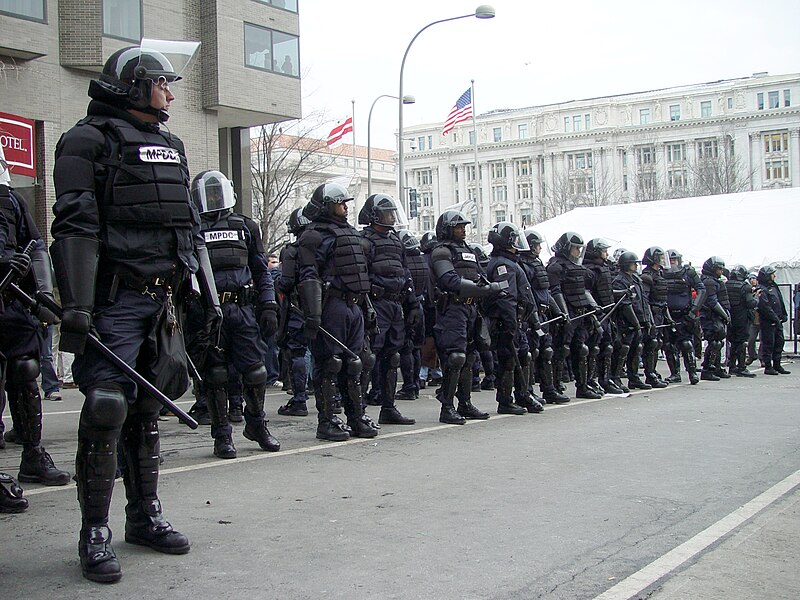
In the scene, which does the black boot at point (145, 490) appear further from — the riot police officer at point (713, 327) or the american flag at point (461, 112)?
the american flag at point (461, 112)

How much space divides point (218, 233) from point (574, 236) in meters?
6.28

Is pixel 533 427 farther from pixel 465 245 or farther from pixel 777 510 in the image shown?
pixel 777 510

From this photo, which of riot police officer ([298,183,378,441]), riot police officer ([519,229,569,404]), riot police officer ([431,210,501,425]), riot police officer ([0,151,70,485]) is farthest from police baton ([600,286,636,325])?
riot police officer ([0,151,70,485])

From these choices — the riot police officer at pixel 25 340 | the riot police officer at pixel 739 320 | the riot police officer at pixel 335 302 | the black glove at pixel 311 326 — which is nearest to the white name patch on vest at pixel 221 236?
the riot police officer at pixel 335 302

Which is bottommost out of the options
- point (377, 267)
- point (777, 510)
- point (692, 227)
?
point (777, 510)

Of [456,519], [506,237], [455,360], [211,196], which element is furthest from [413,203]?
[456,519]

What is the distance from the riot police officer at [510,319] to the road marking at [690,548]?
13.7 feet

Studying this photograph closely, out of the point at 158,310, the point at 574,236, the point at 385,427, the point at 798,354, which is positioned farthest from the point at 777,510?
the point at 798,354

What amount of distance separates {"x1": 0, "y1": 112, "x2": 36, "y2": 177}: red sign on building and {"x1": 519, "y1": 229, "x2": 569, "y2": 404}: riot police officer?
34.4ft

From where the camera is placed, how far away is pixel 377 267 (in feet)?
29.7

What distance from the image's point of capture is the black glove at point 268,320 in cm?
734

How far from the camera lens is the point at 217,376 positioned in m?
7.08

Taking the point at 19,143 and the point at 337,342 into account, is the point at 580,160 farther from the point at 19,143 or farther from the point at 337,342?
the point at 337,342

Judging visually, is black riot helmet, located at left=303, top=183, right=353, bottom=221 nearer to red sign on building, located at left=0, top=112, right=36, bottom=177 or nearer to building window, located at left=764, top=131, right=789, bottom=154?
red sign on building, located at left=0, top=112, right=36, bottom=177
